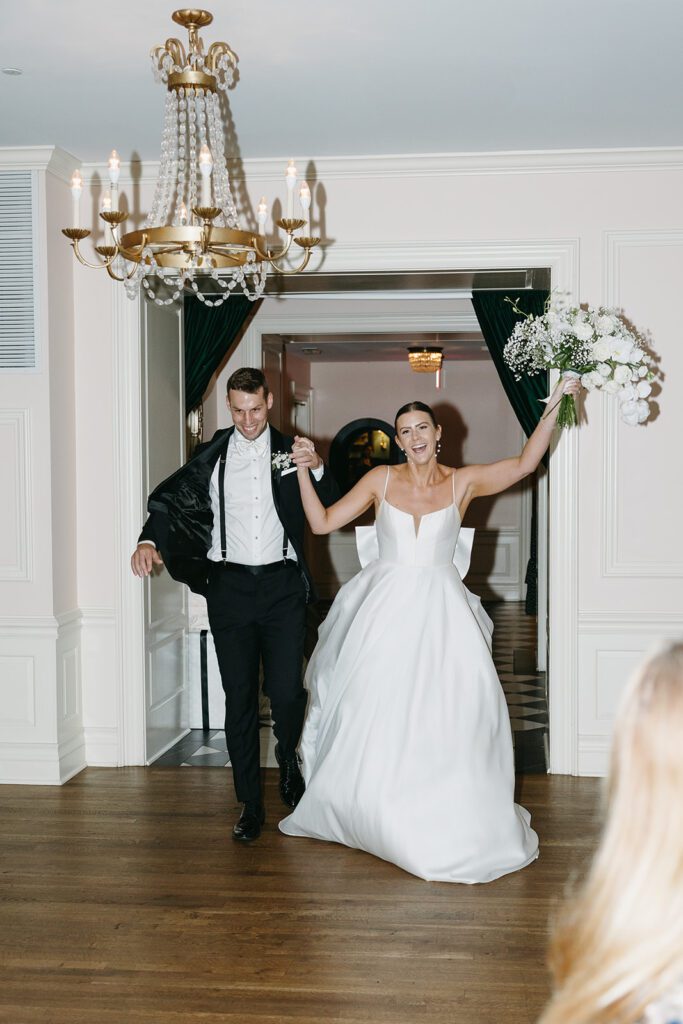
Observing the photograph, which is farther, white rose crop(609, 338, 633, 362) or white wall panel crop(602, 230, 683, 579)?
white wall panel crop(602, 230, 683, 579)

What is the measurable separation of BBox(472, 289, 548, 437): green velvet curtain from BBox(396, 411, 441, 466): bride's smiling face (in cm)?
174

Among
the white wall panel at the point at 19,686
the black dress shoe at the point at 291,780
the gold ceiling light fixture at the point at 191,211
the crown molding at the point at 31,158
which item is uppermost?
the crown molding at the point at 31,158

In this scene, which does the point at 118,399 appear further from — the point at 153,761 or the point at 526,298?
the point at 526,298

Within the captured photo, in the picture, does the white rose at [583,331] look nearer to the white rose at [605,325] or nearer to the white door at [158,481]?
the white rose at [605,325]

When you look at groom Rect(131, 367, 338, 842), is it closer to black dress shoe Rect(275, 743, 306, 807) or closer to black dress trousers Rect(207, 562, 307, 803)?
black dress trousers Rect(207, 562, 307, 803)

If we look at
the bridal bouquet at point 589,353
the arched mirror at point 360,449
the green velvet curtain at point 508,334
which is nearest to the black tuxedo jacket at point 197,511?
the bridal bouquet at point 589,353

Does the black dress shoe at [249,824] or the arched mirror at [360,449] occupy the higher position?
the arched mirror at [360,449]

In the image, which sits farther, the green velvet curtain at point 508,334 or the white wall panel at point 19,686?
the green velvet curtain at point 508,334

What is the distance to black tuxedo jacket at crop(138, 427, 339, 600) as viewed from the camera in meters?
4.77

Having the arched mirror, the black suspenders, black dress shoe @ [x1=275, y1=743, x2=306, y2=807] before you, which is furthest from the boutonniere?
the arched mirror

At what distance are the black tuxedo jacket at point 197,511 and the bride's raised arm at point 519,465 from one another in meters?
0.62

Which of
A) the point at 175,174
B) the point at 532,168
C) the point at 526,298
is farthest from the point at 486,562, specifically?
the point at 175,174

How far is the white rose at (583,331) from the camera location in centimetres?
424

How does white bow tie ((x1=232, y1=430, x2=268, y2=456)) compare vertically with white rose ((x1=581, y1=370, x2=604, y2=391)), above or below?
below
